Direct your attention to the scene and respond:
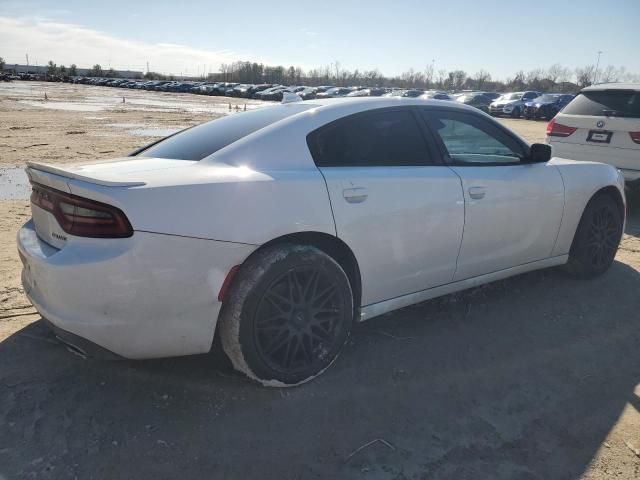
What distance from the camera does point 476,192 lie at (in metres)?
3.44

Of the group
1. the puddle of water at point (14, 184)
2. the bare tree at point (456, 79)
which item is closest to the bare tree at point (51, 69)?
Answer: the bare tree at point (456, 79)

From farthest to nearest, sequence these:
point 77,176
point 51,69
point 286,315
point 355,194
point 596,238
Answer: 1. point 51,69
2. point 596,238
3. point 355,194
4. point 286,315
5. point 77,176

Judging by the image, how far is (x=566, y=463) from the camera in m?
2.35

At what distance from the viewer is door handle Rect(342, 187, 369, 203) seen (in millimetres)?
2871

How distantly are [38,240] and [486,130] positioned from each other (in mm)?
3119

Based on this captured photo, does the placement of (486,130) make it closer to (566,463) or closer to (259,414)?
(566,463)

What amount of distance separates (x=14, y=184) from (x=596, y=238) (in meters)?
8.12

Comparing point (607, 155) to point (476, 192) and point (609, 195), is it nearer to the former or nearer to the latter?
point (609, 195)

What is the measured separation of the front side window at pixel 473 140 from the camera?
3541 millimetres

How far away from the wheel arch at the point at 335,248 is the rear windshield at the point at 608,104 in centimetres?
562

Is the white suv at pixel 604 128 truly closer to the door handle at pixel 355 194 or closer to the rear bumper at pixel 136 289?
the door handle at pixel 355 194

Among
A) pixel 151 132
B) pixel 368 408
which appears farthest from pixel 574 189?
pixel 151 132

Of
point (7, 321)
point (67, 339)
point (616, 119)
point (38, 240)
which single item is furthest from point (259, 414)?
point (616, 119)

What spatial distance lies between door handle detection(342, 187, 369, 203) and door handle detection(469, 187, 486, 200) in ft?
2.92
